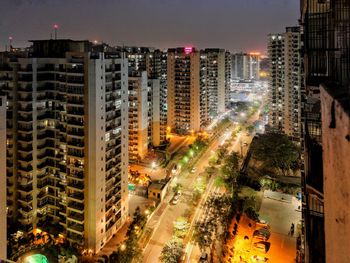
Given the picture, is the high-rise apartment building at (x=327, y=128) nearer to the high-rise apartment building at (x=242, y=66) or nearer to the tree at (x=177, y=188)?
the tree at (x=177, y=188)

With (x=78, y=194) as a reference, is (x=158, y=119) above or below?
above

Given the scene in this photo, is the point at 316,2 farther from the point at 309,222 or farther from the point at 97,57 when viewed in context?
the point at 97,57

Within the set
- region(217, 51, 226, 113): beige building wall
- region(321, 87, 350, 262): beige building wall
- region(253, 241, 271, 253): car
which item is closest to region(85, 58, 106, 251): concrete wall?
region(253, 241, 271, 253): car

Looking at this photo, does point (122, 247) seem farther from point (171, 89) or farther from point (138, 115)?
point (171, 89)

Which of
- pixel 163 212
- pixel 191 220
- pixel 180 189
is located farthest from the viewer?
pixel 180 189

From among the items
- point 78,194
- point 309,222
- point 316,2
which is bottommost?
point 78,194

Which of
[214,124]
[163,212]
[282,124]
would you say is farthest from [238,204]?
[214,124]
